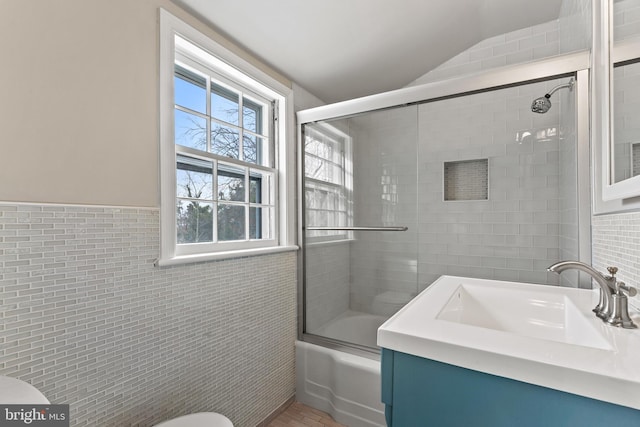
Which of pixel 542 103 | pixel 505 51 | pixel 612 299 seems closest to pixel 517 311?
pixel 612 299

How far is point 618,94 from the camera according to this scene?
3.13 feet

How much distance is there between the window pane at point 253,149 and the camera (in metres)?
1.87

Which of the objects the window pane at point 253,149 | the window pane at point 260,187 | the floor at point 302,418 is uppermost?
the window pane at point 253,149

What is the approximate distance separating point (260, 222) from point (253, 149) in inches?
19.2

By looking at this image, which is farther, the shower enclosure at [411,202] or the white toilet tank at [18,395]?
the shower enclosure at [411,202]

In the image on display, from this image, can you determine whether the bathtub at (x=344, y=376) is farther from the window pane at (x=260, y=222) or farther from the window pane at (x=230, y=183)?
the window pane at (x=230, y=183)

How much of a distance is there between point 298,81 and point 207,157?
1.00 meters

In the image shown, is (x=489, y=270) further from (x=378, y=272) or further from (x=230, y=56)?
(x=230, y=56)

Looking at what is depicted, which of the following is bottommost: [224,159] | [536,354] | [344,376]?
[344,376]

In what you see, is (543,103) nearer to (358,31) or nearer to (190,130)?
(358,31)

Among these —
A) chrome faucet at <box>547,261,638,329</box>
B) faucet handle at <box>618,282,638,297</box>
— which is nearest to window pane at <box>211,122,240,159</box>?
chrome faucet at <box>547,261,638,329</box>

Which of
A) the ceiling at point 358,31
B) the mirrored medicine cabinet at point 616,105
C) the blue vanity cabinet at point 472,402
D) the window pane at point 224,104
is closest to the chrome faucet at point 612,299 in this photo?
the mirrored medicine cabinet at point 616,105

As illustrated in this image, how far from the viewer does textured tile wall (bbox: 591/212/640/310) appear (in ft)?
2.74

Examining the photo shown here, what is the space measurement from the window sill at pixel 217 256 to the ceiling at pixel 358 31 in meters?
1.20
